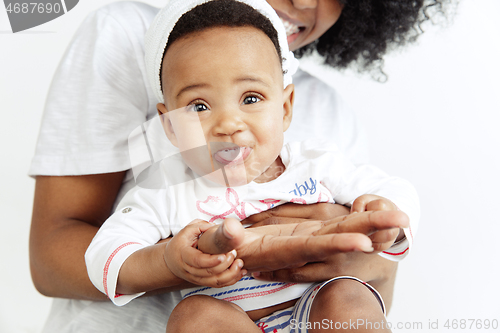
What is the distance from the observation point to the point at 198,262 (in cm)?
62

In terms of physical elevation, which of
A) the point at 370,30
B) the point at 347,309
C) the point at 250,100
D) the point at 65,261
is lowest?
the point at 65,261

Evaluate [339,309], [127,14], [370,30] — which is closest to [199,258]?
[339,309]

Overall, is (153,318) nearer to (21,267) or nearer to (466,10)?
(21,267)

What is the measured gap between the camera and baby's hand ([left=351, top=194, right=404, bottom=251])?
2.31 feet

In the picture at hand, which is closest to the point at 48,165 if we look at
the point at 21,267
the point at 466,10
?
the point at 21,267

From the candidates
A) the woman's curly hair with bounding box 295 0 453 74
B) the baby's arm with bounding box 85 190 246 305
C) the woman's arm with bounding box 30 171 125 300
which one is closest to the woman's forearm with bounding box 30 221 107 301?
the woman's arm with bounding box 30 171 125 300

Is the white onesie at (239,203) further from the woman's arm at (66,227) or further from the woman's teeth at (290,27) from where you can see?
the woman's teeth at (290,27)

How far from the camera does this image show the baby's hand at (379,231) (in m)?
0.70

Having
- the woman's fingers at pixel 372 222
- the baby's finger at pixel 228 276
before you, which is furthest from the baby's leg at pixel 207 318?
the woman's fingers at pixel 372 222

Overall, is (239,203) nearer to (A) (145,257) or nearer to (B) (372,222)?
(A) (145,257)

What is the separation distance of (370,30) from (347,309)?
Answer: 1098mm

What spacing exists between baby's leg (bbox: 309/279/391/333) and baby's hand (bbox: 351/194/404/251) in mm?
81

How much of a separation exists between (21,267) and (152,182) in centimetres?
95

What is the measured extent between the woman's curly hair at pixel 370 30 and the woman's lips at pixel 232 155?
27.3 inches
